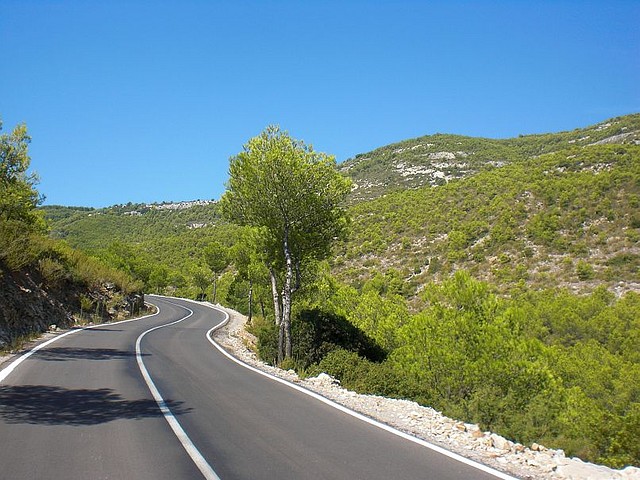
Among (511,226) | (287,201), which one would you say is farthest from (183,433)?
(511,226)

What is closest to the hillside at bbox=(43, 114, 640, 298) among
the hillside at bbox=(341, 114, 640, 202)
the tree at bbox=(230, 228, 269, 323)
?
the hillside at bbox=(341, 114, 640, 202)

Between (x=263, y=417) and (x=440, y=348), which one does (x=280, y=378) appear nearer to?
(x=263, y=417)

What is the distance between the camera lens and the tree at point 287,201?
67.2ft

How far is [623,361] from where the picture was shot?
85.5ft

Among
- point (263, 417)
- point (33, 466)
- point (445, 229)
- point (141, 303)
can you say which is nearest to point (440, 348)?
point (263, 417)

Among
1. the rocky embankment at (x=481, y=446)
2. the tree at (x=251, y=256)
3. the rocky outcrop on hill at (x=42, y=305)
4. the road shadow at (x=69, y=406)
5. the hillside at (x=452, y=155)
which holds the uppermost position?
the hillside at (x=452, y=155)

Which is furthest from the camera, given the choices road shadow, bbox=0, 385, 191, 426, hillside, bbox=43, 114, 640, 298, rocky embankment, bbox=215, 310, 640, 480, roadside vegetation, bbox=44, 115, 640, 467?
hillside, bbox=43, 114, 640, 298

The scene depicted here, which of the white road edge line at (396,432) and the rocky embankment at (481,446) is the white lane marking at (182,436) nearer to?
the white road edge line at (396,432)

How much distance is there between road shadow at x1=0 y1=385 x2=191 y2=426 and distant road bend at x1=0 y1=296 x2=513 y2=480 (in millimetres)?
16

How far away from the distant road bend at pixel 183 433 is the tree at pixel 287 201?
30.1 ft

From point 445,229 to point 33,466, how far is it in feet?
181

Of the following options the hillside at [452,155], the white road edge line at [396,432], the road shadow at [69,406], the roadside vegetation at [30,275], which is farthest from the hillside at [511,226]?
the road shadow at [69,406]

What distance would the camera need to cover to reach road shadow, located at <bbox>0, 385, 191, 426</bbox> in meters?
7.70

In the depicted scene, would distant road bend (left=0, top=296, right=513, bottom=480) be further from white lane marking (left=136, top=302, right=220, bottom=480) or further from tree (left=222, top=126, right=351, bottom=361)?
tree (left=222, top=126, right=351, bottom=361)
